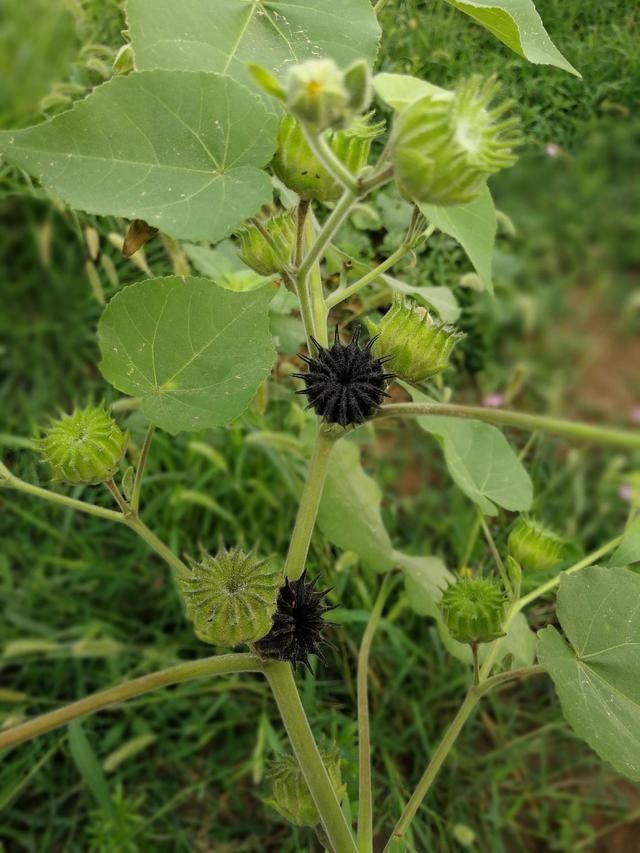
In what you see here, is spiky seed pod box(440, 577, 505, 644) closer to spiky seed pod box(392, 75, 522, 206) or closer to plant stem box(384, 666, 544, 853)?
plant stem box(384, 666, 544, 853)

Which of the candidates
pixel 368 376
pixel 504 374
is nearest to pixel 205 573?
pixel 368 376

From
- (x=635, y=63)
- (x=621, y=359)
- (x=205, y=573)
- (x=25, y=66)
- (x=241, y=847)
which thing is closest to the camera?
(x=205, y=573)

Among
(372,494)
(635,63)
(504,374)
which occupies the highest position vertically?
(635,63)

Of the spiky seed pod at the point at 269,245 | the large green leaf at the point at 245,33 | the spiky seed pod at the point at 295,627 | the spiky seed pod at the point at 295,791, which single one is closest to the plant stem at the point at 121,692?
the spiky seed pod at the point at 295,627

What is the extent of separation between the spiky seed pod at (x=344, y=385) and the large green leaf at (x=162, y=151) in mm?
91

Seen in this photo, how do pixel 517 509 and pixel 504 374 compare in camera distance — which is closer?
pixel 517 509

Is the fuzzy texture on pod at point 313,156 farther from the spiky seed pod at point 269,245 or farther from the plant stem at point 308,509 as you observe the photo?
the plant stem at point 308,509

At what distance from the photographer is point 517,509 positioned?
68 centimetres

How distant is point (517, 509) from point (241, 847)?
0.51m

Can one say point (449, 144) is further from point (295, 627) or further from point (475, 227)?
point (295, 627)

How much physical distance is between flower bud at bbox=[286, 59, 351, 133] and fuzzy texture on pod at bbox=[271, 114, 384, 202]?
11 cm

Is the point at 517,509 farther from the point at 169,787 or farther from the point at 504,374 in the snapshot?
the point at 504,374

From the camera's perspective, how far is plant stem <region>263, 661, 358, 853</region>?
0.54m

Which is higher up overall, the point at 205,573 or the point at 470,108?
the point at 470,108
